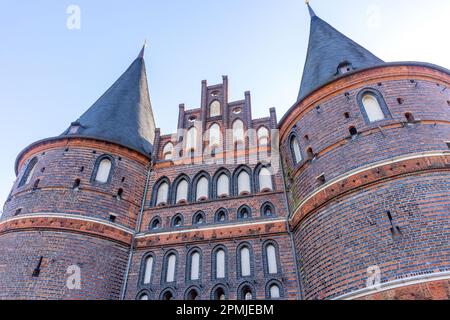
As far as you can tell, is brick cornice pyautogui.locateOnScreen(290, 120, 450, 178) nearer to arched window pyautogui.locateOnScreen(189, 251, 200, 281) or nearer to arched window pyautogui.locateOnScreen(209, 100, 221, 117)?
arched window pyautogui.locateOnScreen(189, 251, 200, 281)

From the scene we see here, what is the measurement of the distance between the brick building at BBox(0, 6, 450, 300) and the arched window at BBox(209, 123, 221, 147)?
0.07m

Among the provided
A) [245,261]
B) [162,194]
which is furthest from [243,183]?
[162,194]

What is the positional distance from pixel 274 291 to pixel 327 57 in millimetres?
9274

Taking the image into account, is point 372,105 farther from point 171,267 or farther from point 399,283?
point 171,267

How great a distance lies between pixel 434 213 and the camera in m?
8.26

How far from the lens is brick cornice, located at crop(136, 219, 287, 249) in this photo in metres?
11.6

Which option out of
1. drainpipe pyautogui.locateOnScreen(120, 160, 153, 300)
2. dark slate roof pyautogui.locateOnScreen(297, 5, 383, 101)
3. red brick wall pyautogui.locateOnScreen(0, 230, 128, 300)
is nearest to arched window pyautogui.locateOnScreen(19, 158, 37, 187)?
red brick wall pyautogui.locateOnScreen(0, 230, 128, 300)

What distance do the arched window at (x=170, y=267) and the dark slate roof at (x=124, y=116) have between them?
4.91 m

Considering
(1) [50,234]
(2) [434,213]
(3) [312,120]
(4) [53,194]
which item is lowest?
(2) [434,213]

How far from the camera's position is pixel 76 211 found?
11.8 metres

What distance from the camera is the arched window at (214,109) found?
16.0m

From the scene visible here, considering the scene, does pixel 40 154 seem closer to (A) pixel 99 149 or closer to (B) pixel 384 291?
(A) pixel 99 149
